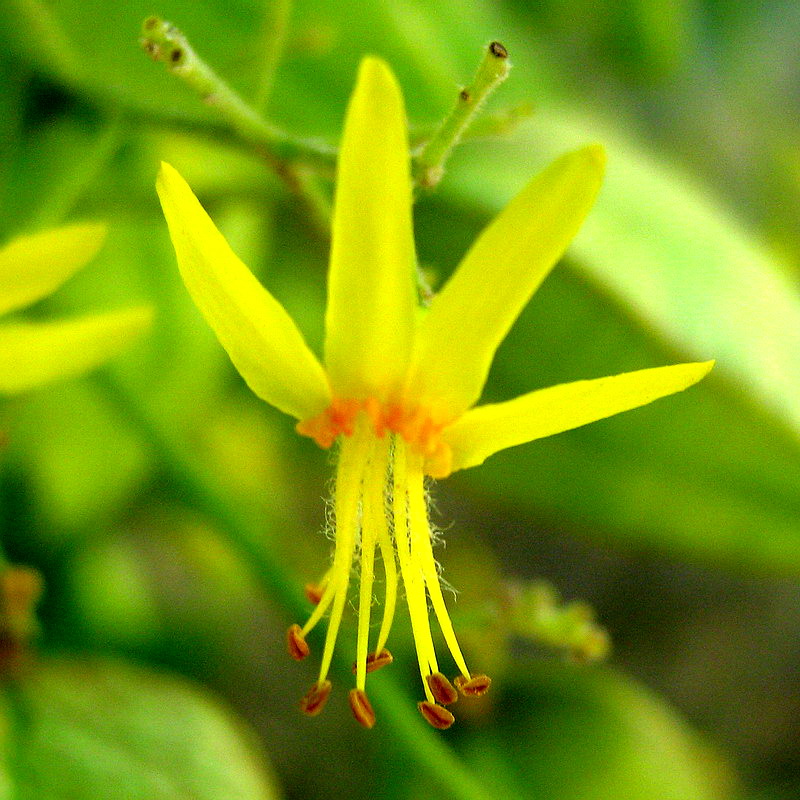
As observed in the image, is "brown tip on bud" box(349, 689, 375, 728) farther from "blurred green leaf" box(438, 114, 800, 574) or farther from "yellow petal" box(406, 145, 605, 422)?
"blurred green leaf" box(438, 114, 800, 574)

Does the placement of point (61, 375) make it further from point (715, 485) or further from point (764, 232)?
point (764, 232)

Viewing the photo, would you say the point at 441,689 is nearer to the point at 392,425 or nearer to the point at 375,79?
the point at 392,425

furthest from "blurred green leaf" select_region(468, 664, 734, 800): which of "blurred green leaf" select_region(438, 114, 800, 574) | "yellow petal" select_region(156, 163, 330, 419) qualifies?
"yellow petal" select_region(156, 163, 330, 419)

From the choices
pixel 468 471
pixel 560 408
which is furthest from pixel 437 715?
pixel 468 471

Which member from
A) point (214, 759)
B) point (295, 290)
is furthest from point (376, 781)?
point (295, 290)

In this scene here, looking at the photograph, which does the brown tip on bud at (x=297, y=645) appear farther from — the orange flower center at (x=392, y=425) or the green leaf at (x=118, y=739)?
the green leaf at (x=118, y=739)

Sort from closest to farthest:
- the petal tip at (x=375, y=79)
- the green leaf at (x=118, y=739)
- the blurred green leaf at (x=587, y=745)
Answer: the petal tip at (x=375, y=79), the green leaf at (x=118, y=739), the blurred green leaf at (x=587, y=745)

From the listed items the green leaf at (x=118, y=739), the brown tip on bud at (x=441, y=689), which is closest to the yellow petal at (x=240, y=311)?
the brown tip on bud at (x=441, y=689)
